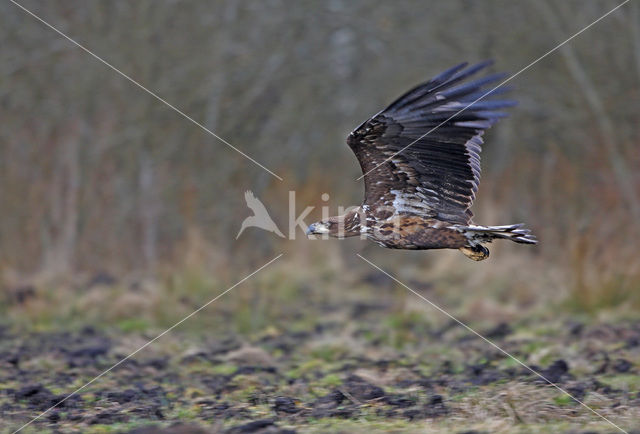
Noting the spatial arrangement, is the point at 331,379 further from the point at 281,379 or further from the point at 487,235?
the point at 487,235

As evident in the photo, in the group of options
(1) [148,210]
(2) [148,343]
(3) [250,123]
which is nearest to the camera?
(2) [148,343]

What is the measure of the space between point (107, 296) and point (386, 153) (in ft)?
19.6

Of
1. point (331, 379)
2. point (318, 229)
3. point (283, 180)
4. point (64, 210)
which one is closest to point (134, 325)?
point (64, 210)

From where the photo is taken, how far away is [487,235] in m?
6.86

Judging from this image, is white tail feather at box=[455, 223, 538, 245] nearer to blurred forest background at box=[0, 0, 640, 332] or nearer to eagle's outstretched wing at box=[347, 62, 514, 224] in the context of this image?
eagle's outstretched wing at box=[347, 62, 514, 224]

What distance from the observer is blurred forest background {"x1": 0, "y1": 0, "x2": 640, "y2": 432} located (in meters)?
10.4

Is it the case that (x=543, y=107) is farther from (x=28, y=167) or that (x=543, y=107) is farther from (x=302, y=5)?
(x=28, y=167)

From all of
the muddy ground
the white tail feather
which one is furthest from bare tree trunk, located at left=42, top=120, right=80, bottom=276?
the white tail feather

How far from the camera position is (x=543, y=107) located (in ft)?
46.3

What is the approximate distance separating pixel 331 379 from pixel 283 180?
22.3 feet

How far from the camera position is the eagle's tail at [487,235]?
6.56 metres

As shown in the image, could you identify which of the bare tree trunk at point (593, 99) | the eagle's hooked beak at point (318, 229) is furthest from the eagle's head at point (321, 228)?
the bare tree trunk at point (593, 99)

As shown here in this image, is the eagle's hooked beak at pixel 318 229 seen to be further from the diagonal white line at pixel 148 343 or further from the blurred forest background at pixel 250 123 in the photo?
the blurred forest background at pixel 250 123

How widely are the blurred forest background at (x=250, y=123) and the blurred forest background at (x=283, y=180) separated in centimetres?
3
